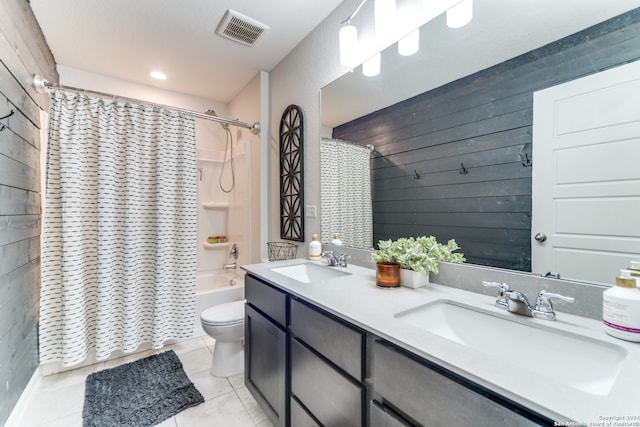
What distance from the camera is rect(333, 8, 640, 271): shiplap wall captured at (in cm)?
86

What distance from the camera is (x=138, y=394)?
1.63 meters

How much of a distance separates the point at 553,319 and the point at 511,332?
0.39 feet

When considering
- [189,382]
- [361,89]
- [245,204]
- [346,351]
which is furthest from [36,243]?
[361,89]

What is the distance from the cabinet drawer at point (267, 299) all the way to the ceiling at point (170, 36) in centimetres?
179

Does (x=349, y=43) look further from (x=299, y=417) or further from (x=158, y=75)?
(x=158, y=75)

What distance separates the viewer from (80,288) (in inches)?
71.6

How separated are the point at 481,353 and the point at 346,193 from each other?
1257mm

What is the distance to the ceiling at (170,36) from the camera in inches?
70.0

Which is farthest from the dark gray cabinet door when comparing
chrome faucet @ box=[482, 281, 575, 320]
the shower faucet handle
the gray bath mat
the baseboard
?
the shower faucet handle

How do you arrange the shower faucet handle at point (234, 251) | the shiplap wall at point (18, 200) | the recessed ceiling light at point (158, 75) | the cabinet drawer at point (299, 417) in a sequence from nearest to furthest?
the cabinet drawer at point (299, 417) → the shiplap wall at point (18, 200) → the recessed ceiling light at point (158, 75) → the shower faucet handle at point (234, 251)

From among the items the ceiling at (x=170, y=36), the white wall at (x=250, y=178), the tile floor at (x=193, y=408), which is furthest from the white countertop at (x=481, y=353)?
the ceiling at (x=170, y=36)

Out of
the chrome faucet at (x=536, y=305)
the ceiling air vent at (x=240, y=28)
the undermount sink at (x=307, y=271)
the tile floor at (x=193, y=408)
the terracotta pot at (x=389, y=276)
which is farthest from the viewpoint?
the ceiling air vent at (x=240, y=28)

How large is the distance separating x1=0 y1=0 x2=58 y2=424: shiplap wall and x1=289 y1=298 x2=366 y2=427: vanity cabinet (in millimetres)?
1445

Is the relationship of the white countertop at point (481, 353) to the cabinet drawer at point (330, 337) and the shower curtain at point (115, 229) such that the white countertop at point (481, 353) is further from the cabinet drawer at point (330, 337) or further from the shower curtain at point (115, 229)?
the shower curtain at point (115, 229)
